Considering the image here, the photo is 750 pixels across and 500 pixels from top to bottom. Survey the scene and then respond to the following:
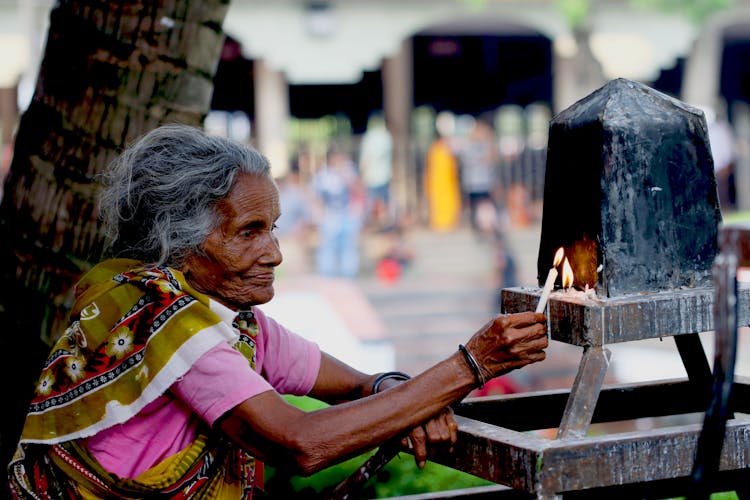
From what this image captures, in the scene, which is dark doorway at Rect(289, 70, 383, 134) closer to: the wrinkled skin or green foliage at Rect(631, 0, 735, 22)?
green foliage at Rect(631, 0, 735, 22)

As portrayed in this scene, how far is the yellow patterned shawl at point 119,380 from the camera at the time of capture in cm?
202

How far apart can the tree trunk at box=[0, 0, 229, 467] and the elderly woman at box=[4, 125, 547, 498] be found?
53 cm

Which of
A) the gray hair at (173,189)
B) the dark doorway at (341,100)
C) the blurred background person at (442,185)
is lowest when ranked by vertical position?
the gray hair at (173,189)

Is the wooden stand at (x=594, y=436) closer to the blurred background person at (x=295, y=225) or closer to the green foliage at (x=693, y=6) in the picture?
the blurred background person at (x=295, y=225)

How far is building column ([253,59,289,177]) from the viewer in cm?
1380

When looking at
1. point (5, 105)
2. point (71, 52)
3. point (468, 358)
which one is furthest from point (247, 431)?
point (5, 105)

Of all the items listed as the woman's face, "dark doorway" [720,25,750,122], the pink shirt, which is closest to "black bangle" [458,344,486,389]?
the pink shirt

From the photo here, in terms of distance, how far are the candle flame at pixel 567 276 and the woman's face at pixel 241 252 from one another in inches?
26.3

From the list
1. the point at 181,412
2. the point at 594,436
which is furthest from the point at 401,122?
the point at 594,436

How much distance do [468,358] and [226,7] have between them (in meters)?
1.59

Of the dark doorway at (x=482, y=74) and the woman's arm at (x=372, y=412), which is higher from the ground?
the dark doorway at (x=482, y=74)

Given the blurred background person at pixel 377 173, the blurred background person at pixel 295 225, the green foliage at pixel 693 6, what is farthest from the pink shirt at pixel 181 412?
the green foliage at pixel 693 6

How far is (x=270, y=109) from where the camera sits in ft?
45.8

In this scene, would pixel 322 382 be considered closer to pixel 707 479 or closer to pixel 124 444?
pixel 124 444
